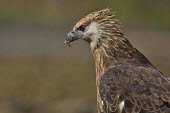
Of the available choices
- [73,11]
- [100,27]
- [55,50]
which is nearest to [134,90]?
[100,27]

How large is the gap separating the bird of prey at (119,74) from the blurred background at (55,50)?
2120mm

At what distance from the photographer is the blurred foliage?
28.3 metres

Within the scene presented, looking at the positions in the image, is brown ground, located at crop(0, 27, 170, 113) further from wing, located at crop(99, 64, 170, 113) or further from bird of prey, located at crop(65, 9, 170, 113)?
wing, located at crop(99, 64, 170, 113)

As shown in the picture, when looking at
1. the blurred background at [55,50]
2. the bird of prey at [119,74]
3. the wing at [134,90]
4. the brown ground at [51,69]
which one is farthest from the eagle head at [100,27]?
the brown ground at [51,69]

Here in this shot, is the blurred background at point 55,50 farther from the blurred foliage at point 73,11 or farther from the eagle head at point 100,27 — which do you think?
the eagle head at point 100,27

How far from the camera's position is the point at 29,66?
19.6 meters

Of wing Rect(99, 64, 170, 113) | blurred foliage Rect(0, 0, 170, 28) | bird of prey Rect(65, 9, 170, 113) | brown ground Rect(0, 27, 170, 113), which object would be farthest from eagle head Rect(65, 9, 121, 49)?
blurred foliage Rect(0, 0, 170, 28)

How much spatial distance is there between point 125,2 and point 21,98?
13.9 meters

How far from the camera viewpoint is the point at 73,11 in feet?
104

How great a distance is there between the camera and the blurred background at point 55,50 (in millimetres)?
15852

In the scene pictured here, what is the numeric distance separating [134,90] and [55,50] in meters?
14.6

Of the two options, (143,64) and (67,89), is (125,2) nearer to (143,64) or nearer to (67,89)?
(67,89)

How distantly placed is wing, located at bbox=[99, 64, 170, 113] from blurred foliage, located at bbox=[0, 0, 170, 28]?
17.9 meters

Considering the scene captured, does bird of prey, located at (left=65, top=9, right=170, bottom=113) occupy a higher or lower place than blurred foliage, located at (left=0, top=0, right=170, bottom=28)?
lower
